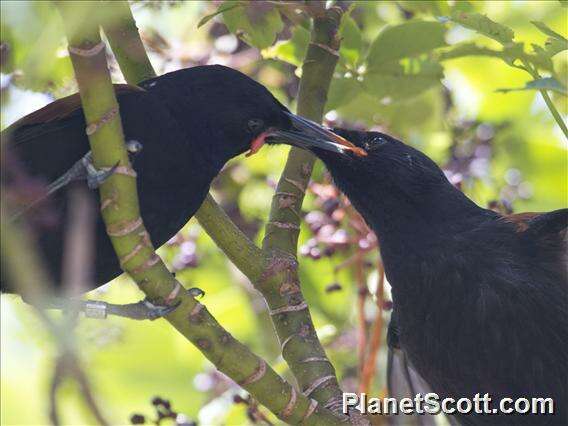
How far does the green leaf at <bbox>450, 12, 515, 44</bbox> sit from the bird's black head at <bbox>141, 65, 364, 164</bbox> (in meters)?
0.70

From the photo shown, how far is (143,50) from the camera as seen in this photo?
301 centimetres

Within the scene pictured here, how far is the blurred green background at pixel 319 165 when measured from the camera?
3.30 m

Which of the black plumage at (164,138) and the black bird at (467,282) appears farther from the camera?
the black bird at (467,282)

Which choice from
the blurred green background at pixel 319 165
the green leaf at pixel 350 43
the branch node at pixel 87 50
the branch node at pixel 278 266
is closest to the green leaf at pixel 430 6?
the blurred green background at pixel 319 165

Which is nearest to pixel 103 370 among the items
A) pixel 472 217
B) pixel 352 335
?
pixel 352 335

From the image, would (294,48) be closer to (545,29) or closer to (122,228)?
(545,29)

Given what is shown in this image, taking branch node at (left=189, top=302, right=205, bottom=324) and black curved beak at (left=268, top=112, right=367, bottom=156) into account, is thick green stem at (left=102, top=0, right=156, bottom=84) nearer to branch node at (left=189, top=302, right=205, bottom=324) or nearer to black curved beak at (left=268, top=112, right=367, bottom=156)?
black curved beak at (left=268, top=112, right=367, bottom=156)

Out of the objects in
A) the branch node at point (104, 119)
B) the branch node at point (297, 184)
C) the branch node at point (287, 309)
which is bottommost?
the branch node at point (287, 309)

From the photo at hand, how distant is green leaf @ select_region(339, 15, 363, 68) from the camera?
331cm

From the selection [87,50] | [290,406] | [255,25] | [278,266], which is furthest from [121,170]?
[255,25]

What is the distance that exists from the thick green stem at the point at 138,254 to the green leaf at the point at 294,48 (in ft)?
4.39

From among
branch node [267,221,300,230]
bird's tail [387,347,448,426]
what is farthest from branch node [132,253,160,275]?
bird's tail [387,347,448,426]

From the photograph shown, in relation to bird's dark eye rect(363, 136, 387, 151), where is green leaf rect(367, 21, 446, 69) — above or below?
above

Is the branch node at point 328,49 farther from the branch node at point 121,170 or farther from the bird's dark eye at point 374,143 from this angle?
the branch node at point 121,170
